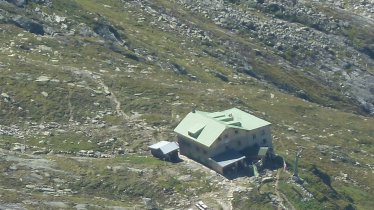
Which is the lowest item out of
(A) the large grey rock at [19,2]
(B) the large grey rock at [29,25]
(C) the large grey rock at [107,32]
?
(C) the large grey rock at [107,32]

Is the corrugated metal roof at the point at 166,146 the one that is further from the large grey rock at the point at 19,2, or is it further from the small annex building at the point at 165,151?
the large grey rock at the point at 19,2

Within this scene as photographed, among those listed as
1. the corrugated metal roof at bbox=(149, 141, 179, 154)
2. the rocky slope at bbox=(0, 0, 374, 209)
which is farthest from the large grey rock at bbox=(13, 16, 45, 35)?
the corrugated metal roof at bbox=(149, 141, 179, 154)

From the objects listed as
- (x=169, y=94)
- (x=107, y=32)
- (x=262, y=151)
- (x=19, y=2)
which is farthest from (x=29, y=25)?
(x=262, y=151)

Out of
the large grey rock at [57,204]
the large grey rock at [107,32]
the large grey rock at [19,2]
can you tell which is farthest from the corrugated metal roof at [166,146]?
the large grey rock at [19,2]

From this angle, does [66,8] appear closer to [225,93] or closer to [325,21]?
[225,93]

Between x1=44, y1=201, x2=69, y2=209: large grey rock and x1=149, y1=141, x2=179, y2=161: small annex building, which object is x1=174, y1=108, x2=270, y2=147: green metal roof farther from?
x1=44, y1=201, x2=69, y2=209: large grey rock

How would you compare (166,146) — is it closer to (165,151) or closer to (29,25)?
(165,151)

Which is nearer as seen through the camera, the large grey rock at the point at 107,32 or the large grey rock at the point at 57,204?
the large grey rock at the point at 57,204

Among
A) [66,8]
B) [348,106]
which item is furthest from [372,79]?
[66,8]
